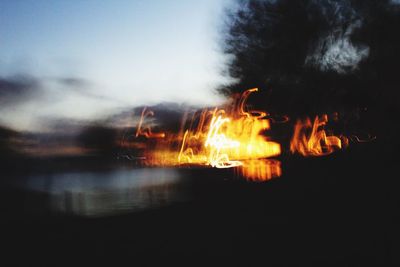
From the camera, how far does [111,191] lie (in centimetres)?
1462

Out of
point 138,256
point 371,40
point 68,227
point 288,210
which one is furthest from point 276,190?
point 371,40

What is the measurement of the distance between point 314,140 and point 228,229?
529 inches

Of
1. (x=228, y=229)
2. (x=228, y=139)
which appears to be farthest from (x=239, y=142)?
(x=228, y=229)

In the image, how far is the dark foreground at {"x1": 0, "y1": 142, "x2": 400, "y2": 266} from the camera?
6113 millimetres

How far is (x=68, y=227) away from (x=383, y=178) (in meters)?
9.93

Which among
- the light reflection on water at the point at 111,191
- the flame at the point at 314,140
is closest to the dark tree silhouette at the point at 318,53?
the flame at the point at 314,140

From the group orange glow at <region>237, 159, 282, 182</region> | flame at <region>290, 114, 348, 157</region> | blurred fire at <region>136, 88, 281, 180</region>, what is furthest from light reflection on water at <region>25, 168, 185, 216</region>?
flame at <region>290, 114, 348, 157</region>

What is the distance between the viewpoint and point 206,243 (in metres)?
7.04

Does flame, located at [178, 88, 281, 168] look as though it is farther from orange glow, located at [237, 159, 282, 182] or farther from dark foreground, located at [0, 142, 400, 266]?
dark foreground, located at [0, 142, 400, 266]

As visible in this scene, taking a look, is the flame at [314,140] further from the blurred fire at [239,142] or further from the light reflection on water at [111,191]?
the light reflection on water at [111,191]

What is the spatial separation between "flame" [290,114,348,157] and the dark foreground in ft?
21.5

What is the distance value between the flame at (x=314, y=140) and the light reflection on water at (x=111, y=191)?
591 cm

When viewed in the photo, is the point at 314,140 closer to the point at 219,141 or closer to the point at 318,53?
the point at 318,53

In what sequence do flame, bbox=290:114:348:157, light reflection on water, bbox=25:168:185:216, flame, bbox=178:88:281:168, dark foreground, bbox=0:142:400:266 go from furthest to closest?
flame, bbox=290:114:348:157, flame, bbox=178:88:281:168, light reflection on water, bbox=25:168:185:216, dark foreground, bbox=0:142:400:266
